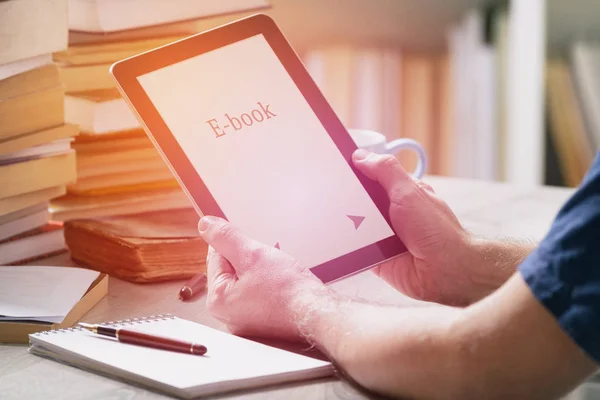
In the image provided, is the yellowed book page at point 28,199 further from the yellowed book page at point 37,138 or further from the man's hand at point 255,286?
the man's hand at point 255,286

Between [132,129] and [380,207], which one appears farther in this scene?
[132,129]

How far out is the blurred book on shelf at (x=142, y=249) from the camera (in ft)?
3.33

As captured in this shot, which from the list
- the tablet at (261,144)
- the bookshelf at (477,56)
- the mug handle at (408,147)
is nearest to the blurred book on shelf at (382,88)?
the bookshelf at (477,56)

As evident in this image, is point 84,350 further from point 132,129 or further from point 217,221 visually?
point 132,129

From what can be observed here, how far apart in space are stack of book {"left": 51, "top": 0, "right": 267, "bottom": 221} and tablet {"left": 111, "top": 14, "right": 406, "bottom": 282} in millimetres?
229

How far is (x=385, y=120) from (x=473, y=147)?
0.27m

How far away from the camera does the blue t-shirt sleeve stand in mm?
564

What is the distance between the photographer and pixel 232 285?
816mm

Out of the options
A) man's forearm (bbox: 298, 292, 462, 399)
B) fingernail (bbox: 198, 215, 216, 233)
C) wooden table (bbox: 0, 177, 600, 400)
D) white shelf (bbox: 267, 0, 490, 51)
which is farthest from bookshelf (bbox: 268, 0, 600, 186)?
man's forearm (bbox: 298, 292, 462, 399)

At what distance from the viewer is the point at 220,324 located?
863 millimetres

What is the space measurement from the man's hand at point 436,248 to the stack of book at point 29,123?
43cm

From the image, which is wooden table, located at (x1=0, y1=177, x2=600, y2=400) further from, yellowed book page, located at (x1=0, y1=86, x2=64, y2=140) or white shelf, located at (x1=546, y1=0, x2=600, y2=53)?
white shelf, located at (x1=546, y1=0, x2=600, y2=53)

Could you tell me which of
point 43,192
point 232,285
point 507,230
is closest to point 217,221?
point 232,285

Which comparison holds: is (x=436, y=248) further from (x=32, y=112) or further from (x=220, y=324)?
(x=32, y=112)
